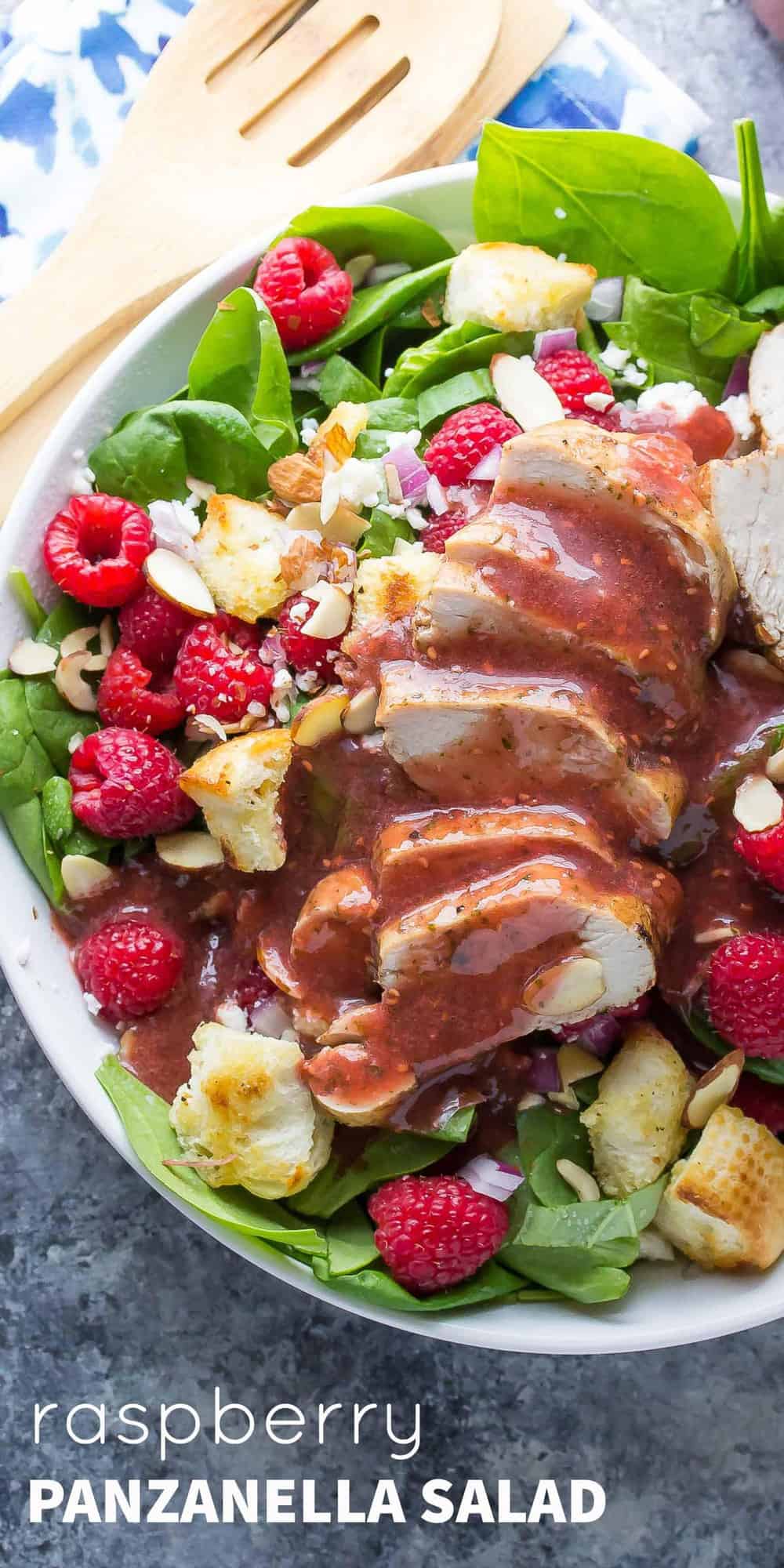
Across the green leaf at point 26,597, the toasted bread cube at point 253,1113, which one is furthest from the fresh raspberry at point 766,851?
the green leaf at point 26,597

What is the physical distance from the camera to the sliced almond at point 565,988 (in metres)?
2.66

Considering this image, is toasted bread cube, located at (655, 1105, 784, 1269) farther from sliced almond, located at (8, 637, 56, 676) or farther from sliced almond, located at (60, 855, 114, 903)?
sliced almond, located at (8, 637, 56, 676)

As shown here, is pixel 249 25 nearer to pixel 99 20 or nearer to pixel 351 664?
pixel 99 20

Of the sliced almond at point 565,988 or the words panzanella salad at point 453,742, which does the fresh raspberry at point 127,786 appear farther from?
the sliced almond at point 565,988

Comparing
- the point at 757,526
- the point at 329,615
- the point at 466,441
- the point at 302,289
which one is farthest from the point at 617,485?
the point at 302,289

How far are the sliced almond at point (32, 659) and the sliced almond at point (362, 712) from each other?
688 mm

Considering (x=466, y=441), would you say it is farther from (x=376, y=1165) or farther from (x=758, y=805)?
(x=376, y=1165)

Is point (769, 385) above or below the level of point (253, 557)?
below

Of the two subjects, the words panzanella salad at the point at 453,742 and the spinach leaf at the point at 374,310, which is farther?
the spinach leaf at the point at 374,310

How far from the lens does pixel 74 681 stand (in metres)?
3.08

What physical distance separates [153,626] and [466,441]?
0.74 metres

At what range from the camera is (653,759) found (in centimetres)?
272

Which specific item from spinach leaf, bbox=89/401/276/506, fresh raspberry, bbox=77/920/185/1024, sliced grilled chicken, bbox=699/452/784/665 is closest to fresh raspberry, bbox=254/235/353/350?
spinach leaf, bbox=89/401/276/506

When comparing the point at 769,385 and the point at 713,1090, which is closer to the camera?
the point at 713,1090
